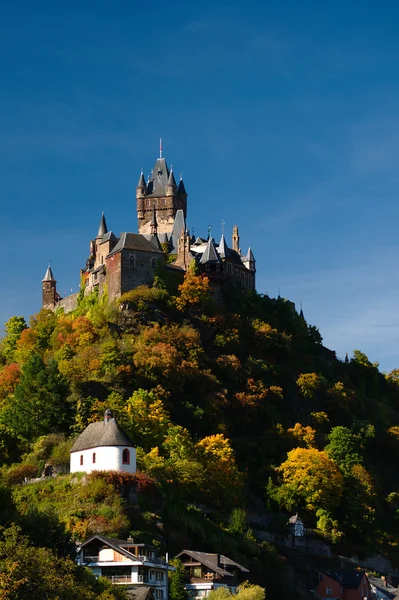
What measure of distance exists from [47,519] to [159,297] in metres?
50.6

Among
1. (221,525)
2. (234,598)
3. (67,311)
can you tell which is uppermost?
(67,311)

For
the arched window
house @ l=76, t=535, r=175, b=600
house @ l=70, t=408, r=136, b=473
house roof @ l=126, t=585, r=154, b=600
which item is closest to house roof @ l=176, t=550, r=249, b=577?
house @ l=76, t=535, r=175, b=600

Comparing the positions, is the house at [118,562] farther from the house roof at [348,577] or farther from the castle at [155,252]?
the castle at [155,252]

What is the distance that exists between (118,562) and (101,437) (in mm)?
14607

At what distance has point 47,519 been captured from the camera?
244 feet

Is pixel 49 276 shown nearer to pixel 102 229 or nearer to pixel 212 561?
pixel 102 229

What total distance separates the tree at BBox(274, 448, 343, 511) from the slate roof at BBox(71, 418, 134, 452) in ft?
68.6

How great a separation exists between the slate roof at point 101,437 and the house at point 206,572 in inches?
375

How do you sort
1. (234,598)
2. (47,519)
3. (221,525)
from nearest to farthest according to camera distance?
(47,519)
(234,598)
(221,525)

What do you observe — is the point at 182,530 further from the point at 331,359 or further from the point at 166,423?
the point at 331,359

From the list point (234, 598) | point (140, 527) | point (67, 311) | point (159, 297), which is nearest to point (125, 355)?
point (159, 297)

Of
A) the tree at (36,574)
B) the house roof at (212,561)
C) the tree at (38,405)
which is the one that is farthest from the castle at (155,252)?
the tree at (36,574)

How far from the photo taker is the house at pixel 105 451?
89.9 metres

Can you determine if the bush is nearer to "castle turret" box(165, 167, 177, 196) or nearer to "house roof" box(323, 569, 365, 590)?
"house roof" box(323, 569, 365, 590)
